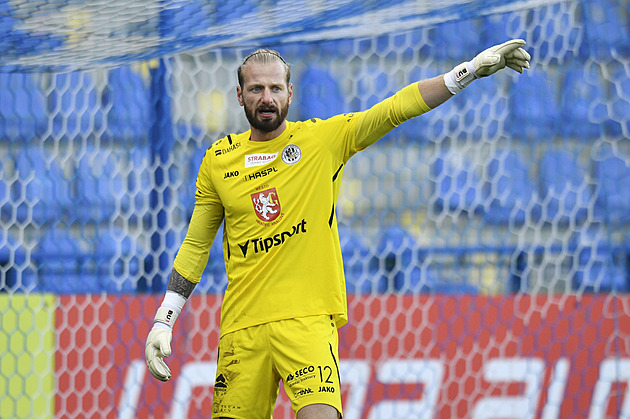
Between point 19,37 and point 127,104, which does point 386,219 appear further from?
point 19,37

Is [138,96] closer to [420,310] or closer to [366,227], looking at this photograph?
[366,227]

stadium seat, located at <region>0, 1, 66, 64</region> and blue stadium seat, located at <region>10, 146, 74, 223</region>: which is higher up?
stadium seat, located at <region>0, 1, 66, 64</region>

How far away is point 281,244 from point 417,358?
1.75m

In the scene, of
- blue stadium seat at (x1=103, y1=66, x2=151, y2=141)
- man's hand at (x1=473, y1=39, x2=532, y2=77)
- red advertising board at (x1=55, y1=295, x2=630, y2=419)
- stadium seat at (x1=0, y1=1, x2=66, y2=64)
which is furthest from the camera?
blue stadium seat at (x1=103, y1=66, x2=151, y2=141)

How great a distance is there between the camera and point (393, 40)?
420 centimetres

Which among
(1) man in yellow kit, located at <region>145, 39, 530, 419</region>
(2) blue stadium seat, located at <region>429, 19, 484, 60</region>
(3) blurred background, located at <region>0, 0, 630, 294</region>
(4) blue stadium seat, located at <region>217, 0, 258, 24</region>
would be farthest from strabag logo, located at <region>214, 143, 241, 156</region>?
(2) blue stadium seat, located at <region>429, 19, 484, 60</region>

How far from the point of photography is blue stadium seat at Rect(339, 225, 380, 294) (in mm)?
4062

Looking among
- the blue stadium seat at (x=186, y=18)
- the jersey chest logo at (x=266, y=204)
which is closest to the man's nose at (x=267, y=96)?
the jersey chest logo at (x=266, y=204)

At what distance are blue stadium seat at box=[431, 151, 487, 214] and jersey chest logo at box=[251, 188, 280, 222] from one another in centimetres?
207

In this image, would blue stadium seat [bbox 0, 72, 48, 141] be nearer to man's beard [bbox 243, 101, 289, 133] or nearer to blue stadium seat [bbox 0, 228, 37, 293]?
blue stadium seat [bbox 0, 228, 37, 293]

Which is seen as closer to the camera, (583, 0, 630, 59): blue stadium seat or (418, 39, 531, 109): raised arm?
(418, 39, 531, 109): raised arm

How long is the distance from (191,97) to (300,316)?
2095 millimetres

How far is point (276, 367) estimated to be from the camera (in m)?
2.21

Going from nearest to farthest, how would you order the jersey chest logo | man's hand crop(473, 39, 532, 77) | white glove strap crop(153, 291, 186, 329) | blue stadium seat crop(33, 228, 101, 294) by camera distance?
1. man's hand crop(473, 39, 532, 77)
2. the jersey chest logo
3. white glove strap crop(153, 291, 186, 329)
4. blue stadium seat crop(33, 228, 101, 294)
